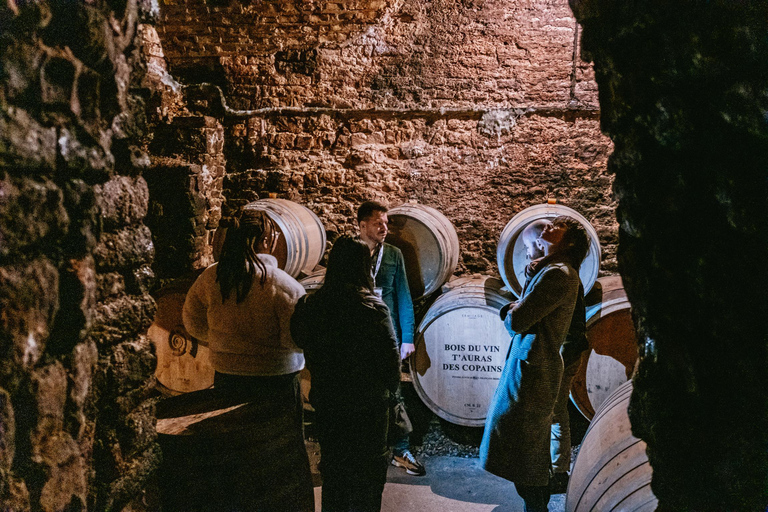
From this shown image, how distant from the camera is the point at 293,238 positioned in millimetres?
3717

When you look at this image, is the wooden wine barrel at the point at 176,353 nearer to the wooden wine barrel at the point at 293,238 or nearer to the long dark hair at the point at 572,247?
the wooden wine barrel at the point at 293,238

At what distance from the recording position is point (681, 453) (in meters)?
1.33

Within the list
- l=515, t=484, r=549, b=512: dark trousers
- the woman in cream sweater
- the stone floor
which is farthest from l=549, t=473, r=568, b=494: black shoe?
the woman in cream sweater

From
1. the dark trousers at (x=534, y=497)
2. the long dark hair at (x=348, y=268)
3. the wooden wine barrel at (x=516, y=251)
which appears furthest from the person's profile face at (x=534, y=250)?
the long dark hair at (x=348, y=268)

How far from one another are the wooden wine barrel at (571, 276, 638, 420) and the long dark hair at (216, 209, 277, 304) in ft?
7.43

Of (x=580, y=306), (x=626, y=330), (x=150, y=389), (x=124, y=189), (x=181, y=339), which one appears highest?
(x=124, y=189)

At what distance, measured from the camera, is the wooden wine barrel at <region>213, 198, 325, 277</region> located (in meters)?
3.68

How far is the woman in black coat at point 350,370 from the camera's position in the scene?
2.12m

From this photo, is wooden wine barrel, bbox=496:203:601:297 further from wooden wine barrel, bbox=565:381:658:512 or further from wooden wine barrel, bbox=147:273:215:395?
wooden wine barrel, bbox=147:273:215:395

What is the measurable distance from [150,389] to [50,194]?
0.78 metres

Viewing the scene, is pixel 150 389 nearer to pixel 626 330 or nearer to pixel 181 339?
pixel 181 339

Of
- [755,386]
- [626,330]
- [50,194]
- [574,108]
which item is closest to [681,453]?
[755,386]

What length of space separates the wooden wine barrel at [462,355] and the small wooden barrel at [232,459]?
160 cm

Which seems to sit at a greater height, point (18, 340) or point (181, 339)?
point (18, 340)
